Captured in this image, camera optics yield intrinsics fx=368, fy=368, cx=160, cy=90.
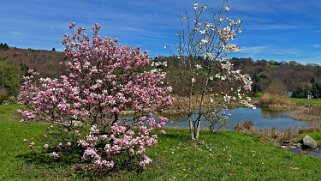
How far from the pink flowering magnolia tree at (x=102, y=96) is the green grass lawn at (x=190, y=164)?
85cm

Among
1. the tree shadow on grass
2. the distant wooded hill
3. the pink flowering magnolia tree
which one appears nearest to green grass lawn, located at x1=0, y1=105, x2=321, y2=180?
the tree shadow on grass

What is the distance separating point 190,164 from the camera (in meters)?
15.1

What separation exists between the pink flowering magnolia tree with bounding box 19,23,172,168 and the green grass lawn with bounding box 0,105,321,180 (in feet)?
2.78

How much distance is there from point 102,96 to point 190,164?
4.92 m

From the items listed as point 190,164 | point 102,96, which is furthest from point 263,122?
point 102,96

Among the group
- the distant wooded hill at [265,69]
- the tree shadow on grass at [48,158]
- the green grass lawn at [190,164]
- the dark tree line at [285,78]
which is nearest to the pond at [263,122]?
the green grass lawn at [190,164]

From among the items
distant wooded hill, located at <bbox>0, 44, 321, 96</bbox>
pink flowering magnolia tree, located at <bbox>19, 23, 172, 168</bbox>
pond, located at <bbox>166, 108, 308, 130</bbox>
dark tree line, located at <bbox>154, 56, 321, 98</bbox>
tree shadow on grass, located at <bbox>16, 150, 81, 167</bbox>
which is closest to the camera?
pink flowering magnolia tree, located at <bbox>19, 23, 172, 168</bbox>

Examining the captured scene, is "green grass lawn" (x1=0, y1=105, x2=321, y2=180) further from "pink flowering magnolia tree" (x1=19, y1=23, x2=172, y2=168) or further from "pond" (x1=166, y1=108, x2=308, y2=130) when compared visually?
"pond" (x1=166, y1=108, x2=308, y2=130)

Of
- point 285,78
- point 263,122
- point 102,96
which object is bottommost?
point 263,122

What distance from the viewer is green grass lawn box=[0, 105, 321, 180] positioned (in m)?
12.9

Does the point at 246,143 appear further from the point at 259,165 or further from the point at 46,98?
the point at 46,98

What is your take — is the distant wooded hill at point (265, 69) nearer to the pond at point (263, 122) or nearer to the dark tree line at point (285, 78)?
the dark tree line at point (285, 78)

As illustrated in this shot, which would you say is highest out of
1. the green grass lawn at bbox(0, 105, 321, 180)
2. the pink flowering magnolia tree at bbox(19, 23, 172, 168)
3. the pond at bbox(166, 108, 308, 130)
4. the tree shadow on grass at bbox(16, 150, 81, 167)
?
the pink flowering magnolia tree at bbox(19, 23, 172, 168)

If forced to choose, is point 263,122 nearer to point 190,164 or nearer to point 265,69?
point 190,164
